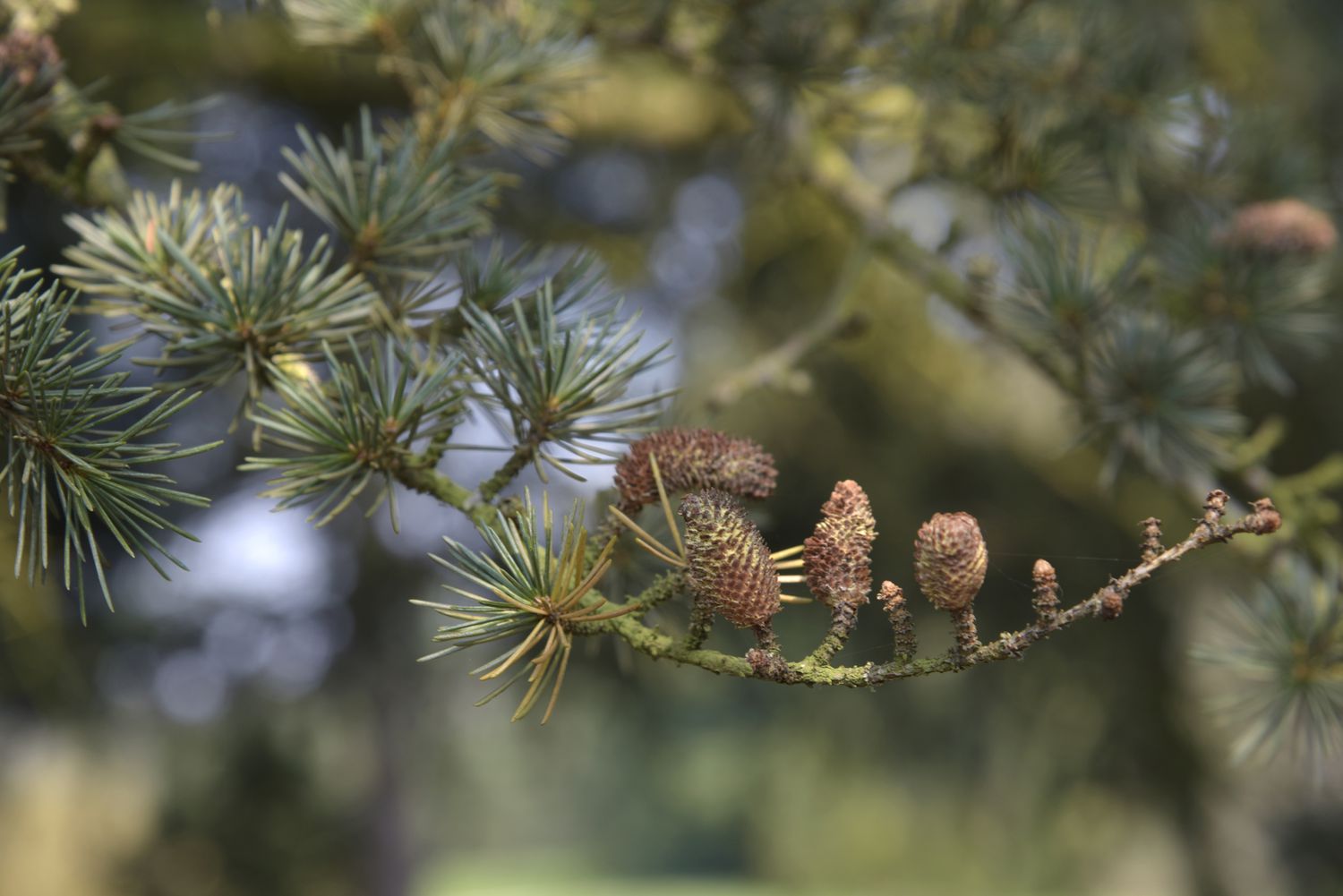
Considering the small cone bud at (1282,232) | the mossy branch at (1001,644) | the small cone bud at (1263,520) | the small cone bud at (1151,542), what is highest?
the small cone bud at (1282,232)

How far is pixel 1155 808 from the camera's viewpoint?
2.69 m

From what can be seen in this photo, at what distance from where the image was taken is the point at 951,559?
1.46ft

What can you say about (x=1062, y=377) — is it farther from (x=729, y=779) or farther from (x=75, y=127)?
(x=729, y=779)

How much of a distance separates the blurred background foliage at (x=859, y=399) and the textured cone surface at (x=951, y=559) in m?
0.40

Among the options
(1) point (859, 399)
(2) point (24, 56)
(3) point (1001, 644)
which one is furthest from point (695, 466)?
(1) point (859, 399)

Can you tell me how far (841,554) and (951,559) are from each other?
0.06m

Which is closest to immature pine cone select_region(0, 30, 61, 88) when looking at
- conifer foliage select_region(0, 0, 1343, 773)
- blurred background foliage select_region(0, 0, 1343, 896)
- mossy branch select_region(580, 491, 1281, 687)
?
conifer foliage select_region(0, 0, 1343, 773)

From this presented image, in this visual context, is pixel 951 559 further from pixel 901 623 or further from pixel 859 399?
pixel 859 399

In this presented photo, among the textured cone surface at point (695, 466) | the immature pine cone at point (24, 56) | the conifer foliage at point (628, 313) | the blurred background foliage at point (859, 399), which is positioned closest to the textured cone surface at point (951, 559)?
the conifer foliage at point (628, 313)

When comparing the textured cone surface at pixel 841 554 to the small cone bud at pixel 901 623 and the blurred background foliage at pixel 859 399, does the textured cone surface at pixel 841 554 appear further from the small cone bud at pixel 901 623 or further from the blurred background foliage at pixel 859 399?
the blurred background foliage at pixel 859 399

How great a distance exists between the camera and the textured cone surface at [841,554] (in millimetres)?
480

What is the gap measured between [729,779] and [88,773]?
42.9 feet

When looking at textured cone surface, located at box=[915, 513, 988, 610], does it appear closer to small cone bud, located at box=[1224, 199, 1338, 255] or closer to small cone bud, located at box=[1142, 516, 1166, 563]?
small cone bud, located at box=[1142, 516, 1166, 563]

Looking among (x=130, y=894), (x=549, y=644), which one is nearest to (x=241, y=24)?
(x=549, y=644)
